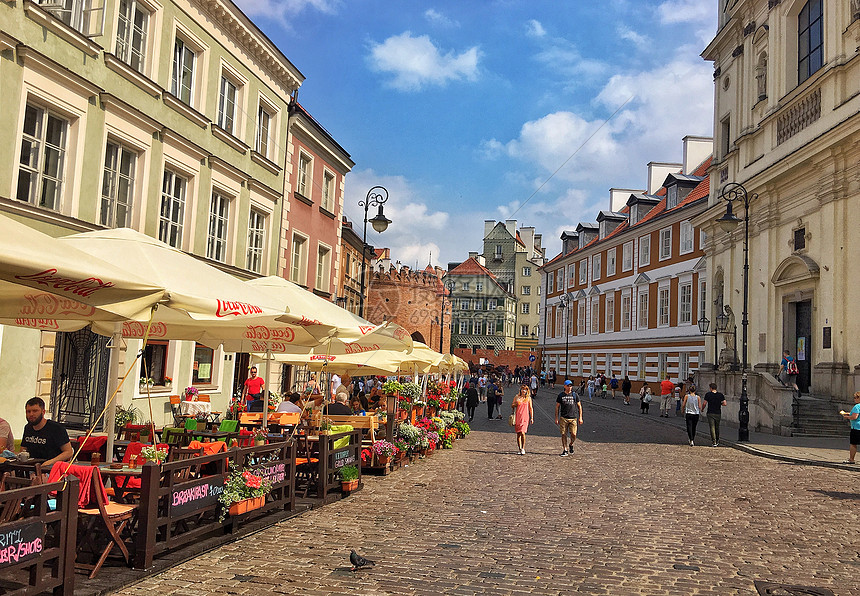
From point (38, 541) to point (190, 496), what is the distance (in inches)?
73.2

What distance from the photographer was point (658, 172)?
172ft

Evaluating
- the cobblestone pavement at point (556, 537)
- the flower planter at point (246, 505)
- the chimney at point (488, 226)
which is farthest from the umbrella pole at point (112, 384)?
the chimney at point (488, 226)

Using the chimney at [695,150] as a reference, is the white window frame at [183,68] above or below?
below

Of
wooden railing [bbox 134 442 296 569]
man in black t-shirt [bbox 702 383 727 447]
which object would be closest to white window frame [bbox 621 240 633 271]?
man in black t-shirt [bbox 702 383 727 447]

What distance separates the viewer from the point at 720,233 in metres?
31.2

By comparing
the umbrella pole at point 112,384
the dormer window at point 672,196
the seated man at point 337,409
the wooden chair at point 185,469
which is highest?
the dormer window at point 672,196

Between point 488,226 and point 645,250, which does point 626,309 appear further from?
point 488,226

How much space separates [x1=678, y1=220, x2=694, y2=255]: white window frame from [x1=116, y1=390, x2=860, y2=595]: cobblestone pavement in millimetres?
27308

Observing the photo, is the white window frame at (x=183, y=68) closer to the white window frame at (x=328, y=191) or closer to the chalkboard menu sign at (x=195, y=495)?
the white window frame at (x=328, y=191)

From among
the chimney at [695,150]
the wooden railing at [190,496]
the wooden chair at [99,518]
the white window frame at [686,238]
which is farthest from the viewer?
the chimney at [695,150]

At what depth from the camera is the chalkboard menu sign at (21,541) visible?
4.64m

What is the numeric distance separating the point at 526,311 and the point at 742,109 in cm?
6371

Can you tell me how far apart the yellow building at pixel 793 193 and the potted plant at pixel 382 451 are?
14.5 m

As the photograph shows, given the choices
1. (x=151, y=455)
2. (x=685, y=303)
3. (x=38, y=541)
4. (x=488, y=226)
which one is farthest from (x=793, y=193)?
(x=488, y=226)
